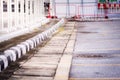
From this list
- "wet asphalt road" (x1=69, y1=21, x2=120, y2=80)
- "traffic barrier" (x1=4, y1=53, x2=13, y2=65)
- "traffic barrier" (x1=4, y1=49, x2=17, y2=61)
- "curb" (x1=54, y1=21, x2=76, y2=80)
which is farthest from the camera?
"traffic barrier" (x1=4, y1=49, x2=17, y2=61)

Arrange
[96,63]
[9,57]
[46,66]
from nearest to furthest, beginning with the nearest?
1. [46,66]
2. [9,57]
3. [96,63]

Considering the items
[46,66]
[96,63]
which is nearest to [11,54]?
[46,66]

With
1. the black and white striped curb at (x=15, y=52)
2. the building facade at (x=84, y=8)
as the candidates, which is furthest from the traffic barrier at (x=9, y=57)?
the building facade at (x=84, y=8)

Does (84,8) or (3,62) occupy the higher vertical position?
(84,8)

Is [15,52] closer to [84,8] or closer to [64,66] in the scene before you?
[64,66]

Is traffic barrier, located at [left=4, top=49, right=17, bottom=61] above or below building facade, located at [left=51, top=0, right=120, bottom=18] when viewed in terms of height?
below

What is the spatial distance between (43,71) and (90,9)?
2817cm

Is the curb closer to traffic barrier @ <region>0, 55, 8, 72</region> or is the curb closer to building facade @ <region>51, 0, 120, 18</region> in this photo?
traffic barrier @ <region>0, 55, 8, 72</region>

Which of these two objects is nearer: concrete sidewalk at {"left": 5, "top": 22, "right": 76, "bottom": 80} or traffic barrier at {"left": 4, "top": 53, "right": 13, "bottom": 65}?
concrete sidewalk at {"left": 5, "top": 22, "right": 76, "bottom": 80}

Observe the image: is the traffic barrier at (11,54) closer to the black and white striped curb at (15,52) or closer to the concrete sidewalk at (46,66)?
the black and white striped curb at (15,52)

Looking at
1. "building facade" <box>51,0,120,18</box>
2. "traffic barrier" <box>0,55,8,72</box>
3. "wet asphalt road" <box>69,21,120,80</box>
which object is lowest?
"wet asphalt road" <box>69,21,120,80</box>

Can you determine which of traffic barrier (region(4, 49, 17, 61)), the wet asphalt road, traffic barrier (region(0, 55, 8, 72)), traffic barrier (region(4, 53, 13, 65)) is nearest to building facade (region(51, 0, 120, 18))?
the wet asphalt road

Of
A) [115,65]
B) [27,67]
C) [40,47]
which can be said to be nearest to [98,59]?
[115,65]

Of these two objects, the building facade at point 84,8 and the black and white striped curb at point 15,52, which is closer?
the black and white striped curb at point 15,52
